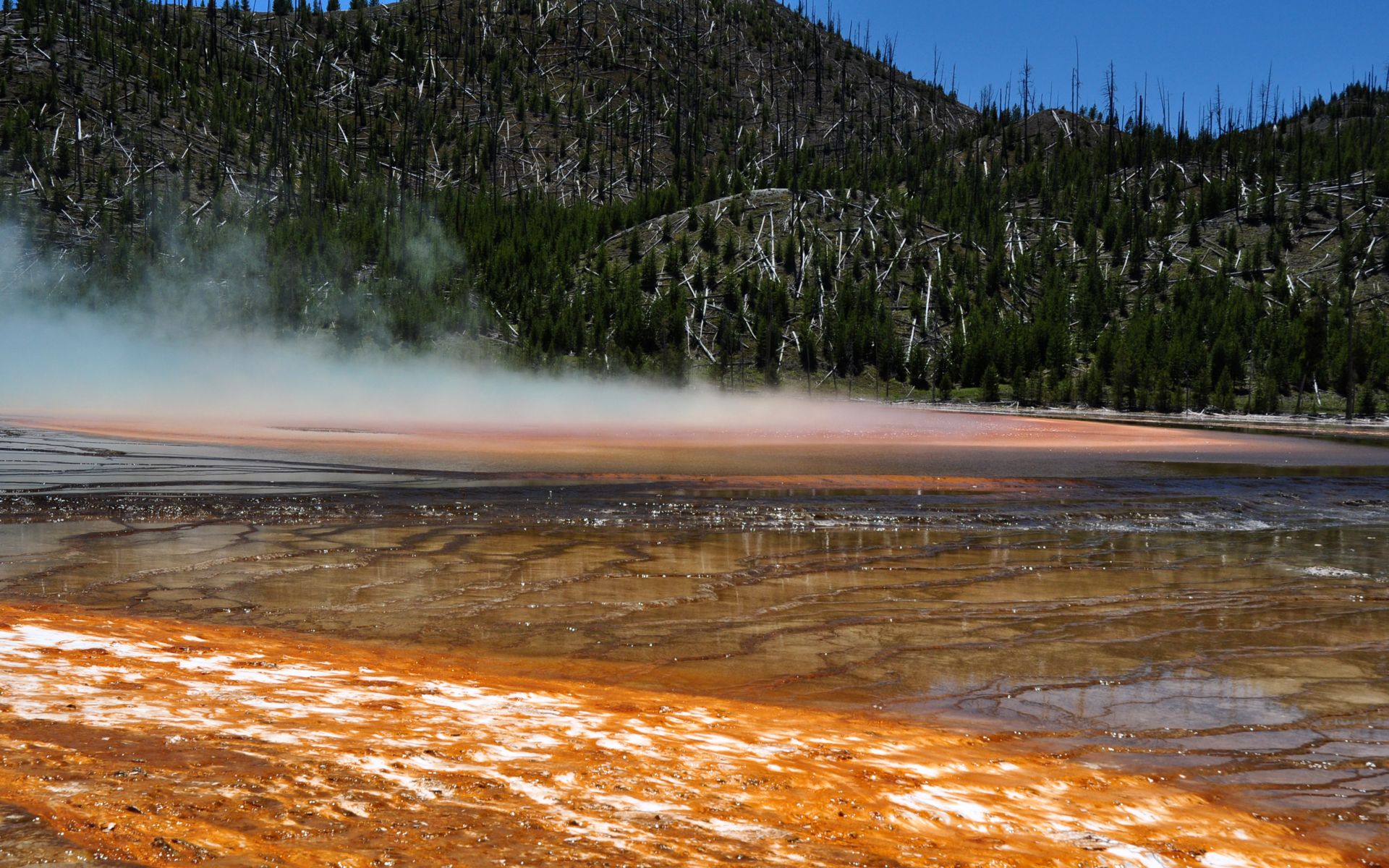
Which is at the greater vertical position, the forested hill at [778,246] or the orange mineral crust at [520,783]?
the forested hill at [778,246]

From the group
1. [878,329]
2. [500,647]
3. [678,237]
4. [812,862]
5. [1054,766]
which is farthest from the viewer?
[678,237]

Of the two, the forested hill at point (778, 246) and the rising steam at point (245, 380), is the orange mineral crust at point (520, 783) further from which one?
the forested hill at point (778, 246)

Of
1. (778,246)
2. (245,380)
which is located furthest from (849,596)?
(778,246)

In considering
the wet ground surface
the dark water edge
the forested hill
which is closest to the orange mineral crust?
the dark water edge

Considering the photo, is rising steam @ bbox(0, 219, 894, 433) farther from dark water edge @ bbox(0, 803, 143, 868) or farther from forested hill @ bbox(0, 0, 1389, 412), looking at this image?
dark water edge @ bbox(0, 803, 143, 868)

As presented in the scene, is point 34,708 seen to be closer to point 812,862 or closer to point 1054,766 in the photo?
point 812,862

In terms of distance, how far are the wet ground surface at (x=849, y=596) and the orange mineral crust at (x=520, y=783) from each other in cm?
26

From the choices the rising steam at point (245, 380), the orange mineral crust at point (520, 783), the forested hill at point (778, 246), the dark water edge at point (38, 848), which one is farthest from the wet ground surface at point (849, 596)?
the forested hill at point (778, 246)

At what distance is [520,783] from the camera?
18.7ft

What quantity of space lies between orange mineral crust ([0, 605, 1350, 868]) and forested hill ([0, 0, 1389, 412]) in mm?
74481

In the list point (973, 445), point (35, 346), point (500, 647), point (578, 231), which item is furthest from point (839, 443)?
point (578, 231)

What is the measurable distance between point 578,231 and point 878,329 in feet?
123

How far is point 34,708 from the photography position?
6340 mm

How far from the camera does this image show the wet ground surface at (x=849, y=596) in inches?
304
